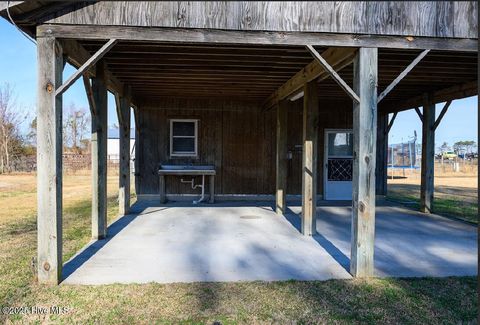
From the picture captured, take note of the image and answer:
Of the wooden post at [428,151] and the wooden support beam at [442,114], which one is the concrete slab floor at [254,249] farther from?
the wooden support beam at [442,114]

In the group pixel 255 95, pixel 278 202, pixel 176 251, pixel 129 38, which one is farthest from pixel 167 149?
pixel 129 38

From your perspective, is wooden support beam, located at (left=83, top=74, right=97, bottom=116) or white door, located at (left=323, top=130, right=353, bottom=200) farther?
white door, located at (left=323, top=130, right=353, bottom=200)

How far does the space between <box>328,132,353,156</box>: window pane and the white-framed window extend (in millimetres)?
3662

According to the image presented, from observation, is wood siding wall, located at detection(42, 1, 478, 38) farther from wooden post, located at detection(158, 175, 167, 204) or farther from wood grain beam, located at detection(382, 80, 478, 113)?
wooden post, located at detection(158, 175, 167, 204)

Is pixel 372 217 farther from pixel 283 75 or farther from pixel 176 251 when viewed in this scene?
pixel 283 75

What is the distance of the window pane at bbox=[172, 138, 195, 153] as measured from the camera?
30.7 feet

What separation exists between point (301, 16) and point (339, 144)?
21.3 feet

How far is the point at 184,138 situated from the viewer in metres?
9.37

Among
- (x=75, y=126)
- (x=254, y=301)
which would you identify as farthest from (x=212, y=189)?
(x=75, y=126)

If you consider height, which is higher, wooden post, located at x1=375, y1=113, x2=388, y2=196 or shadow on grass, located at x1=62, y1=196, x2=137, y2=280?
wooden post, located at x1=375, y1=113, x2=388, y2=196

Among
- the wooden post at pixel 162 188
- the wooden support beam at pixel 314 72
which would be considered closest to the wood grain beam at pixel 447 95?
the wooden support beam at pixel 314 72

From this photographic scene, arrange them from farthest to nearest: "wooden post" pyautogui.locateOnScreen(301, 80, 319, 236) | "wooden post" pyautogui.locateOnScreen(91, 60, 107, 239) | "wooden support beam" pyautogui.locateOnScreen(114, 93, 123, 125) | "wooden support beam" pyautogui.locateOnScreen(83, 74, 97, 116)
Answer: "wooden support beam" pyautogui.locateOnScreen(114, 93, 123, 125) < "wooden post" pyautogui.locateOnScreen(301, 80, 319, 236) < "wooden post" pyautogui.locateOnScreen(91, 60, 107, 239) < "wooden support beam" pyautogui.locateOnScreen(83, 74, 97, 116)

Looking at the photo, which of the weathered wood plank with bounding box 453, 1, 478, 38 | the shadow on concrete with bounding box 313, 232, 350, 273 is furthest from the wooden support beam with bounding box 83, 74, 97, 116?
the weathered wood plank with bounding box 453, 1, 478, 38

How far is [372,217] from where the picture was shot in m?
3.74
